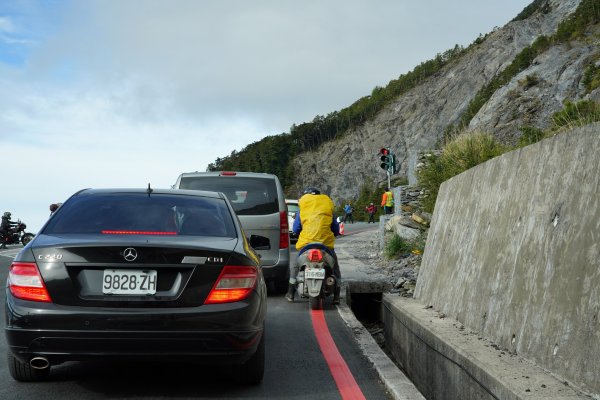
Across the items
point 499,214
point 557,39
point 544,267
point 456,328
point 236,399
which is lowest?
point 236,399

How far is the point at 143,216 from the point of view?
18.8 ft

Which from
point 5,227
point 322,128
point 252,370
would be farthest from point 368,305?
point 322,128

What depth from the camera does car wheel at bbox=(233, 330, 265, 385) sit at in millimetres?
5465

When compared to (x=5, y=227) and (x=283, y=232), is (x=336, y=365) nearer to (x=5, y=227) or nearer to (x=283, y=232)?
(x=283, y=232)

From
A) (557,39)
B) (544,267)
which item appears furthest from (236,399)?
(557,39)

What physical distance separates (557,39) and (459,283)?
182 ft

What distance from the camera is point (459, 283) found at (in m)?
6.69

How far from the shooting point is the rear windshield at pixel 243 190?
37.8 ft

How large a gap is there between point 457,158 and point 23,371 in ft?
34.1

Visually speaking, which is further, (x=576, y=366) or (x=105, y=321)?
(x=105, y=321)

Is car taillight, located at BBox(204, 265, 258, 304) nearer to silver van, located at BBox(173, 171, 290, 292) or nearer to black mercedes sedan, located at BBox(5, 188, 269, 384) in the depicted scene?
black mercedes sedan, located at BBox(5, 188, 269, 384)

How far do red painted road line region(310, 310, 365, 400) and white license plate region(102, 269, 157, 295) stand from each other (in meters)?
1.63

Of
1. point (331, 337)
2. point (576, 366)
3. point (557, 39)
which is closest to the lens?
point (576, 366)

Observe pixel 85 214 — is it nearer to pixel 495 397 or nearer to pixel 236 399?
pixel 236 399
